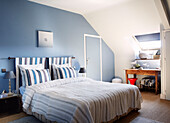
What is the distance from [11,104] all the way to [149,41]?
4697 millimetres

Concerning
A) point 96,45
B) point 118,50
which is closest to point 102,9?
point 96,45

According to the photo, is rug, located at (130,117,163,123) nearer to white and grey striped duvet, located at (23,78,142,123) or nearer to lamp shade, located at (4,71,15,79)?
white and grey striped duvet, located at (23,78,142,123)

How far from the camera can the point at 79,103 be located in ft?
7.21

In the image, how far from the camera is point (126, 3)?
4145mm

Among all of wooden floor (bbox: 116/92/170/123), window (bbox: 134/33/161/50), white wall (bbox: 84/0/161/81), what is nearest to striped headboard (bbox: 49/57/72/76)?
white wall (bbox: 84/0/161/81)

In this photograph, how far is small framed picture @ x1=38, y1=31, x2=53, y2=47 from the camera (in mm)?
3992

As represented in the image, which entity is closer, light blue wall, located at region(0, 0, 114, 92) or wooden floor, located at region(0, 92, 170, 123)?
wooden floor, located at region(0, 92, 170, 123)

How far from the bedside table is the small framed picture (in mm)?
1432

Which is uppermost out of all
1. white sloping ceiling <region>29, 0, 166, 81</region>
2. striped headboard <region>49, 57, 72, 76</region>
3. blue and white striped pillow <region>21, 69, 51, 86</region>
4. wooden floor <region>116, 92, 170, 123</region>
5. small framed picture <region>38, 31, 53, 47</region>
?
white sloping ceiling <region>29, 0, 166, 81</region>

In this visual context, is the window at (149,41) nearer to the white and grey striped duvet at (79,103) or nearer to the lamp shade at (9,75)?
the white and grey striped duvet at (79,103)

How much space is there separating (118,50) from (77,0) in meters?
2.92

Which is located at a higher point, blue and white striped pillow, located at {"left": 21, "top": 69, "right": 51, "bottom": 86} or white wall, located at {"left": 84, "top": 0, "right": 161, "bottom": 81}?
white wall, located at {"left": 84, "top": 0, "right": 161, "bottom": 81}

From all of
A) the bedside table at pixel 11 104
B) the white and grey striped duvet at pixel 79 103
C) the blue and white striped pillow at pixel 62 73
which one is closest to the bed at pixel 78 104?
the white and grey striped duvet at pixel 79 103

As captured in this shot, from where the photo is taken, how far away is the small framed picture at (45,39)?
13.1 feet
